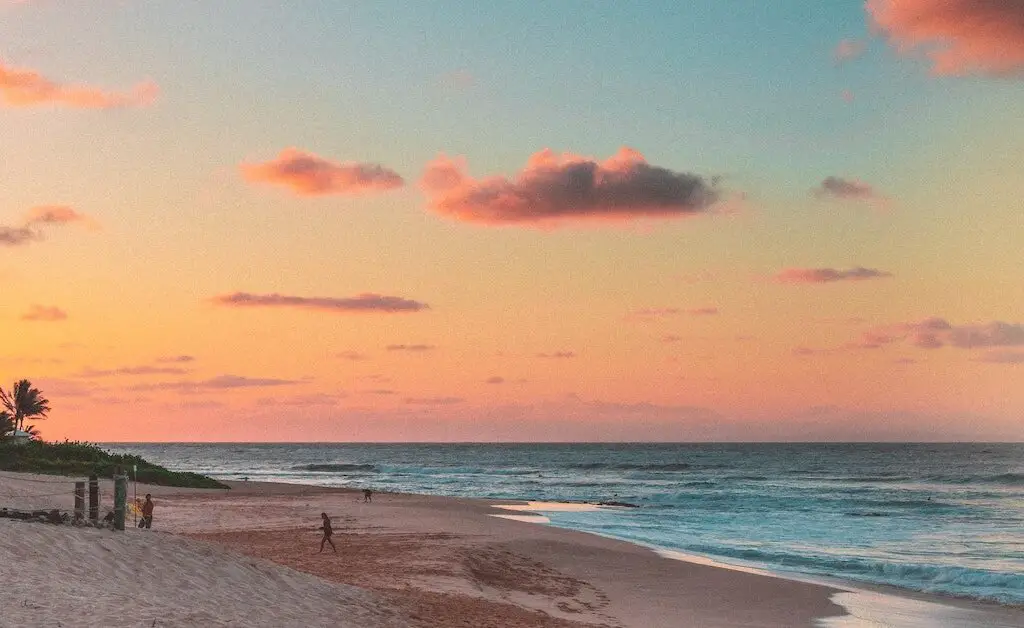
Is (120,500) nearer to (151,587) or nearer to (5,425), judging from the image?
(151,587)

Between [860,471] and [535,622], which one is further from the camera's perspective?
[860,471]

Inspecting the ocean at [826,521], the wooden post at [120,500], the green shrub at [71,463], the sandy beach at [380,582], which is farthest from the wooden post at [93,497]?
the green shrub at [71,463]

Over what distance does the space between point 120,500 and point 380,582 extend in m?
6.38

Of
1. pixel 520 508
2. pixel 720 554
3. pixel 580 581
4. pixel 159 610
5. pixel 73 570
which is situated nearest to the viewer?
pixel 159 610

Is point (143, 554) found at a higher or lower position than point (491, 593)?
higher

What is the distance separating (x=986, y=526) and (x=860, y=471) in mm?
79298

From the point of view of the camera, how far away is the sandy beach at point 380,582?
16.0 meters

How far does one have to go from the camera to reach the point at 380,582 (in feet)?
74.5

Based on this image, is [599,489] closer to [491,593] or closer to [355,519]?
[355,519]

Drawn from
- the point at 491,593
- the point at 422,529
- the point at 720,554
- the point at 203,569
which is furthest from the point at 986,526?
the point at 203,569

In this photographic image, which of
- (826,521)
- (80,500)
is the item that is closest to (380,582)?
(80,500)

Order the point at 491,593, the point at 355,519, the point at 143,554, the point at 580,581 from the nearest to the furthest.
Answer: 1. the point at 143,554
2. the point at 491,593
3. the point at 580,581
4. the point at 355,519

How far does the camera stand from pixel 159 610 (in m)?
15.2

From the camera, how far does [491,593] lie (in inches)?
933
